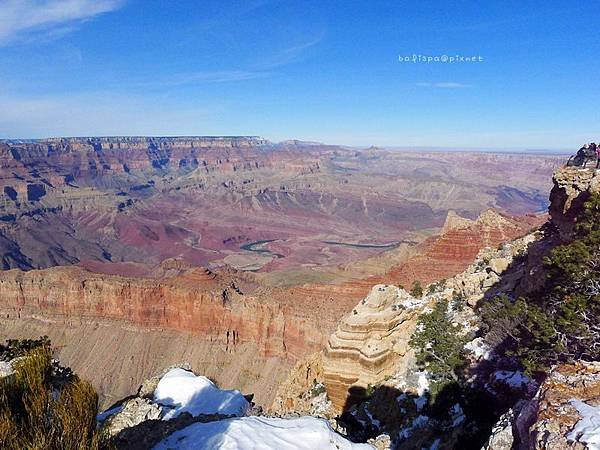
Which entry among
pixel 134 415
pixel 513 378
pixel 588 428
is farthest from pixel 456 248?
pixel 588 428

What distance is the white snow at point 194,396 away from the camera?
23062 millimetres

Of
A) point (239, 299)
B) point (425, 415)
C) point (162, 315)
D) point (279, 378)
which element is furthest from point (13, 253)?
point (425, 415)

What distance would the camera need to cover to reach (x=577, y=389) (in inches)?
380

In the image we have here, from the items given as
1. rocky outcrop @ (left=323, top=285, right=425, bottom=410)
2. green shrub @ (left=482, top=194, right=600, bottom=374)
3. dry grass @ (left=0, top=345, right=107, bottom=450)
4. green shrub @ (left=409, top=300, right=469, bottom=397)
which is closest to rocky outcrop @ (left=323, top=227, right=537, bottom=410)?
rocky outcrop @ (left=323, top=285, right=425, bottom=410)

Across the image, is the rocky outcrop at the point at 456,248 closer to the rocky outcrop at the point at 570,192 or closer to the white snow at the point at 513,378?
the rocky outcrop at the point at 570,192

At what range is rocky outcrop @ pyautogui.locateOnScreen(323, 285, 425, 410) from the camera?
78.3 feet

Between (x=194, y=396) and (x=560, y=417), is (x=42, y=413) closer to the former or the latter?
(x=560, y=417)

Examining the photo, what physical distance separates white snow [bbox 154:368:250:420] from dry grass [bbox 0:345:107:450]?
46.9 feet

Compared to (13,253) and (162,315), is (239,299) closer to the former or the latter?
(162,315)

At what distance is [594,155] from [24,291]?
6648 centimetres

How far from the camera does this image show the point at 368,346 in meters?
24.5

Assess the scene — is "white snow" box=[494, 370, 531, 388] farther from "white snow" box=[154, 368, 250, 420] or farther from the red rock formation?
the red rock formation

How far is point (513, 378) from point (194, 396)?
1576 cm

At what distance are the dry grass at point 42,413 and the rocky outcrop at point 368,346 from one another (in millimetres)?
18045
